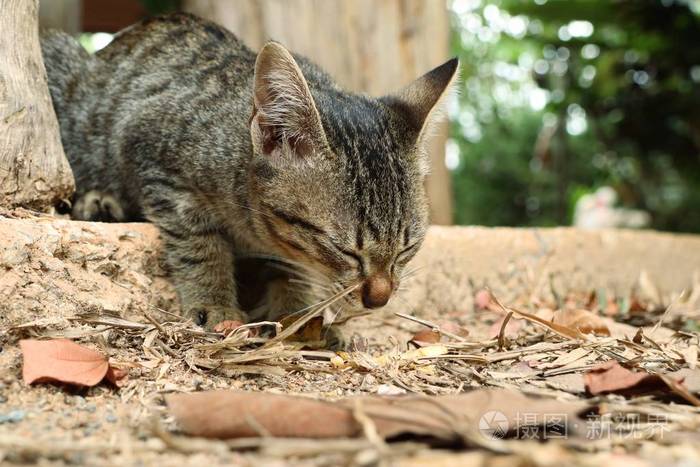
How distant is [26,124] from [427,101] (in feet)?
5.08

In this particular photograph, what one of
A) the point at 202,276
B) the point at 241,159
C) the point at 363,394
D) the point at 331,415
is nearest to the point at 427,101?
the point at 241,159

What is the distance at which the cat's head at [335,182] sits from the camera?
255 cm

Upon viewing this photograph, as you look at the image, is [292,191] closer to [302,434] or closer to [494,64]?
[302,434]

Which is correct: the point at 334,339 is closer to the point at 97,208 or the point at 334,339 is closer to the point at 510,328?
the point at 510,328

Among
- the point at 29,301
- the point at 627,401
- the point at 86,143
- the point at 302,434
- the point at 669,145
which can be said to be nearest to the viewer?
the point at 302,434

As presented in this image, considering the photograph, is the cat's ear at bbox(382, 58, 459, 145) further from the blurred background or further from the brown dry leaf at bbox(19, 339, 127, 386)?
the brown dry leaf at bbox(19, 339, 127, 386)

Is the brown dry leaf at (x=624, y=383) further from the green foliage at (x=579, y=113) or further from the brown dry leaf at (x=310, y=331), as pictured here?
the green foliage at (x=579, y=113)

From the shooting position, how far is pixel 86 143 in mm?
3607

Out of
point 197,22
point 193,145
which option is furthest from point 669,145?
point 193,145

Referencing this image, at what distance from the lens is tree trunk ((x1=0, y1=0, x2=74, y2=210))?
2.62m

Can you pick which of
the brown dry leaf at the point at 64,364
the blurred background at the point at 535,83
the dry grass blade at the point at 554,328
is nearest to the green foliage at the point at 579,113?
the blurred background at the point at 535,83

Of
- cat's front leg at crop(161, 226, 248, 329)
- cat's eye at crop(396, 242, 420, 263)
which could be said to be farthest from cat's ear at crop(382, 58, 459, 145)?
cat's front leg at crop(161, 226, 248, 329)

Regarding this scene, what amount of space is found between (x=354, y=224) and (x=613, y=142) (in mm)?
6668

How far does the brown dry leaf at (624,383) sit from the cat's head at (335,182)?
0.81 metres
